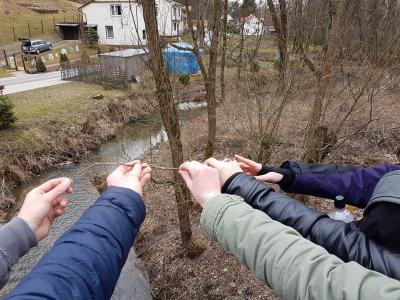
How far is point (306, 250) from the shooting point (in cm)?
104

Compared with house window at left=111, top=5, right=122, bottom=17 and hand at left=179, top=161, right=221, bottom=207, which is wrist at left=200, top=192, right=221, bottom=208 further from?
house window at left=111, top=5, right=122, bottom=17

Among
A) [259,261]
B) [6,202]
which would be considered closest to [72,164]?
[6,202]

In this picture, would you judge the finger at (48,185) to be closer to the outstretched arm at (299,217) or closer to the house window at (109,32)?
the outstretched arm at (299,217)

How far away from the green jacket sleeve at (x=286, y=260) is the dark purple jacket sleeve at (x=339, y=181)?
111 cm

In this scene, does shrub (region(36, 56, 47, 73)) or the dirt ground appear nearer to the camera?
the dirt ground

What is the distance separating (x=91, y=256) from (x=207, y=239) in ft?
15.7

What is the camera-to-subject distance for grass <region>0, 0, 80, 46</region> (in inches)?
1276

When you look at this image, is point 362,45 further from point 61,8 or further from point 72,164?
point 61,8

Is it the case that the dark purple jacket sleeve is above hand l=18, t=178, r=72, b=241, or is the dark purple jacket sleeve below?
below

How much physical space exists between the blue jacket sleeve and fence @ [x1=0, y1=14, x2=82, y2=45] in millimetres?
34771

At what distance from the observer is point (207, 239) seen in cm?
566

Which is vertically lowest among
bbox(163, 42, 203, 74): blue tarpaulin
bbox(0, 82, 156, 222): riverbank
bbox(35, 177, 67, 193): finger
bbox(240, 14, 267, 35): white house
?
bbox(0, 82, 156, 222): riverbank

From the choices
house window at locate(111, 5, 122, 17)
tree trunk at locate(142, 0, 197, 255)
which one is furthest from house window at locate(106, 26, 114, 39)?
tree trunk at locate(142, 0, 197, 255)

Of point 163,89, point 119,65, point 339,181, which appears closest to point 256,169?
point 339,181
